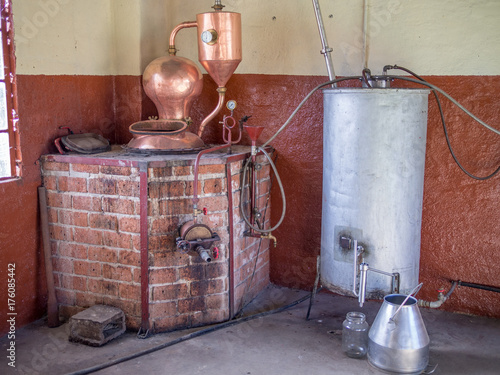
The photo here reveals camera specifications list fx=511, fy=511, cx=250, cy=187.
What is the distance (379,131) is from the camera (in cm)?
277

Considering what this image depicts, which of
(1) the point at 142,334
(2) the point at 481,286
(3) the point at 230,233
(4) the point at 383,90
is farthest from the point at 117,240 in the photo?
(2) the point at 481,286

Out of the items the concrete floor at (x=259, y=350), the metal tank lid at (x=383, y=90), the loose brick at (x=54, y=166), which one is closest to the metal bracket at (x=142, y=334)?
the concrete floor at (x=259, y=350)

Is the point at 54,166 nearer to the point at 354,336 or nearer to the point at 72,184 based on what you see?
the point at 72,184

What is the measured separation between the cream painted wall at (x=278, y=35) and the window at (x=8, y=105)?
50 mm

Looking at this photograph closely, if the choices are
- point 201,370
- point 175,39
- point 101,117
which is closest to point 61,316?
point 201,370

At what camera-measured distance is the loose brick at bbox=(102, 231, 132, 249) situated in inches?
122

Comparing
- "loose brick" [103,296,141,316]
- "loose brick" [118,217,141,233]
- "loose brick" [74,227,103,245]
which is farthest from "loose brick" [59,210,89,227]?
"loose brick" [103,296,141,316]

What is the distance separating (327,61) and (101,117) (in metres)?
1.68

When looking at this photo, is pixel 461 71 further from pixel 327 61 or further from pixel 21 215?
pixel 21 215

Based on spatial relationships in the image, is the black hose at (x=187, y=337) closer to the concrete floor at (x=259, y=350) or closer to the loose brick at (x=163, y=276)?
the concrete floor at (x=259, y=350)

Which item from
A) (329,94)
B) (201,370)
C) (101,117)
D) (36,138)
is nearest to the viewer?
(201,370)

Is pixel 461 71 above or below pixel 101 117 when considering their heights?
above

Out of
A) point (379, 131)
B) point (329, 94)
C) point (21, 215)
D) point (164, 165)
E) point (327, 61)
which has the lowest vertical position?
point (21, 215)

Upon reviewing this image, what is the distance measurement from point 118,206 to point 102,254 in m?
0.34
